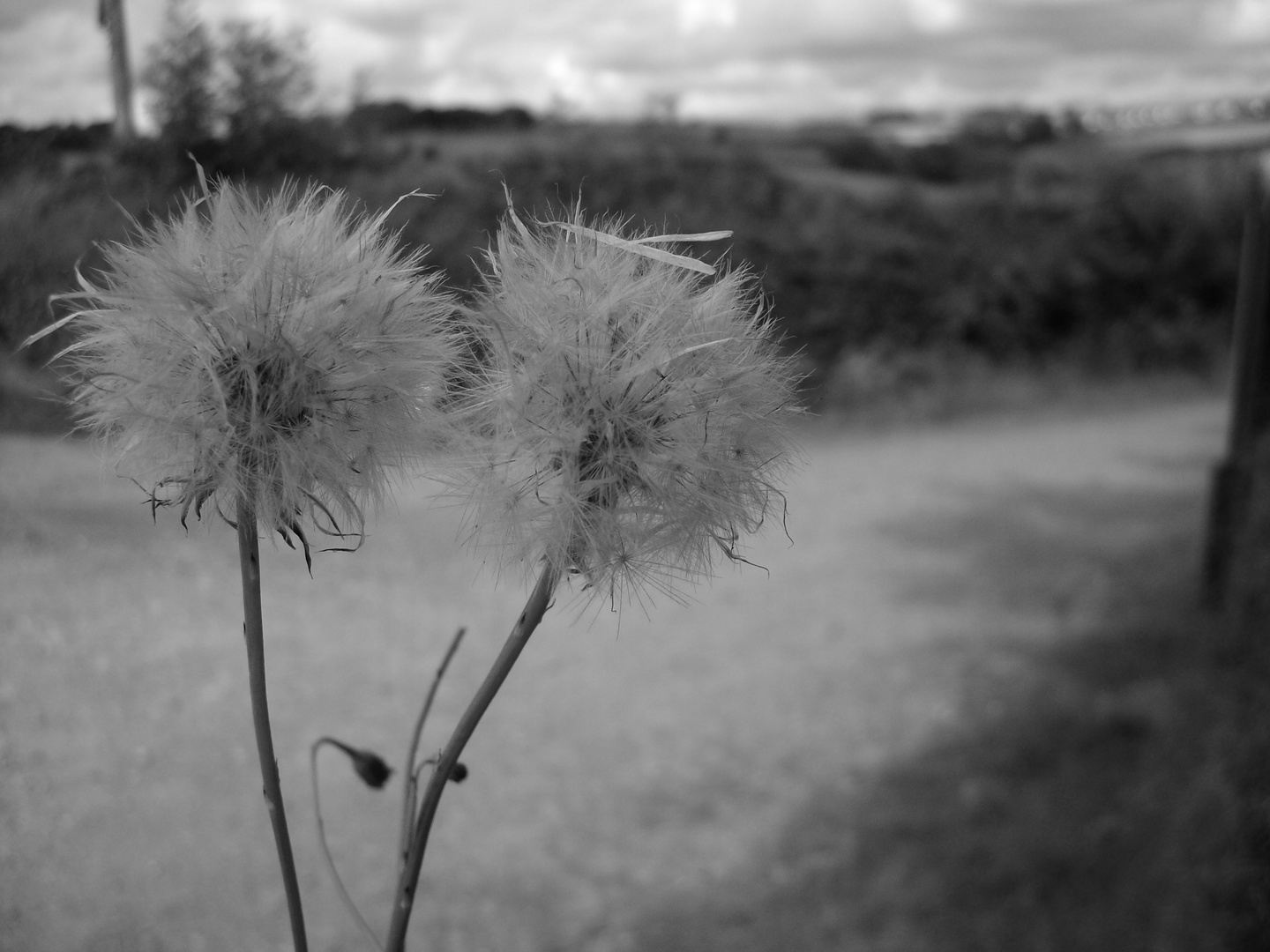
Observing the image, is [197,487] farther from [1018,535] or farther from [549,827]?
[1018,535]

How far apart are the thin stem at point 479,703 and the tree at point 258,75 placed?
2.08 ft

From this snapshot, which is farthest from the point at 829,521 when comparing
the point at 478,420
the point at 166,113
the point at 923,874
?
the point at 478,420

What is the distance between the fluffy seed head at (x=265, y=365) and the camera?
32 centimetres

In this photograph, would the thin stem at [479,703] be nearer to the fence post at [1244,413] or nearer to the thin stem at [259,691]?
the thin stem at [259,691]

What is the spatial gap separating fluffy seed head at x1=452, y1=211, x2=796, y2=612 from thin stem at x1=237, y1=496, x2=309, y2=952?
70mm

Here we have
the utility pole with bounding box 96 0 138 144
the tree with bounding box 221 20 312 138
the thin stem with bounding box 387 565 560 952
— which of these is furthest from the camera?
the tree with bounding box 221 20 312 138

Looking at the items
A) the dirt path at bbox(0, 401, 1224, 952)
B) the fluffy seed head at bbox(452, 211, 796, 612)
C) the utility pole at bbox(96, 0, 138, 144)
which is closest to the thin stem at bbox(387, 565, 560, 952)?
the fluffy seed head at bbox(452, 211, 796, 612)

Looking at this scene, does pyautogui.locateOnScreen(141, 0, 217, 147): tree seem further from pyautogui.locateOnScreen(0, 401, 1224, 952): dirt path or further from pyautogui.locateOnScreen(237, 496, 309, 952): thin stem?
pyautogui.locateOnScreen(237, 496, 309, 952): thin stem

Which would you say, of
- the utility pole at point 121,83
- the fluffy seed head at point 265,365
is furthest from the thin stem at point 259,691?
the utility pole at point 121,83

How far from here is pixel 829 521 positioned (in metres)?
3.51

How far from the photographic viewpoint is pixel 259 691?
0.30 m

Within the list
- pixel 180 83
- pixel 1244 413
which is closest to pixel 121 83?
pixel 180 83

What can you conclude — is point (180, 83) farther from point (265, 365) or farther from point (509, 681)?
point (509, 681)

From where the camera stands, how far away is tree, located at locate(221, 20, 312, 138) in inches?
31.7
